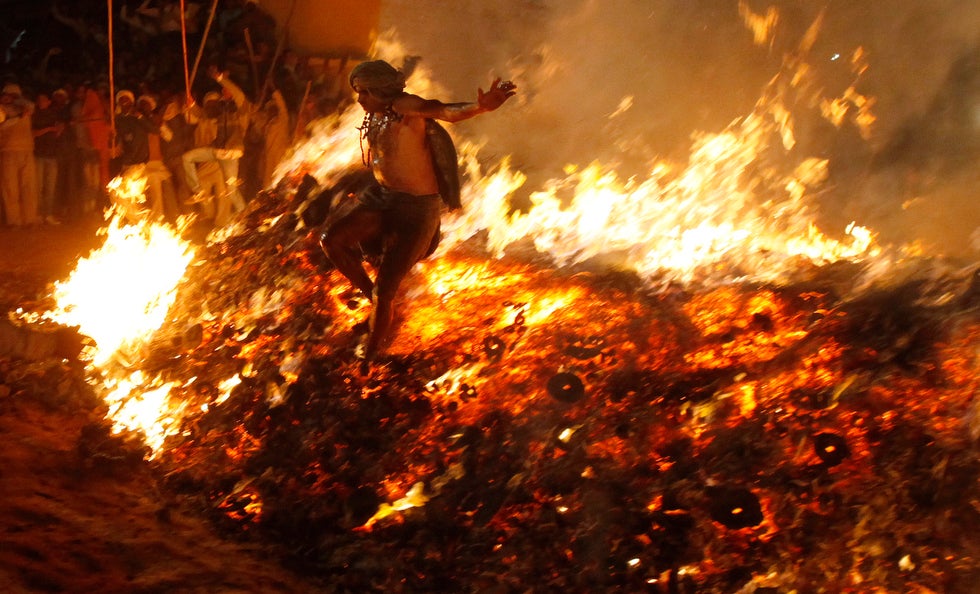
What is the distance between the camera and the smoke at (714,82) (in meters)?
5.30

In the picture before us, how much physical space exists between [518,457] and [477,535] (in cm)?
51

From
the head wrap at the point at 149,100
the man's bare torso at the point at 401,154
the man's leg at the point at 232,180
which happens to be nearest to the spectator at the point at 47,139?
the head wrap at the point at 149,100

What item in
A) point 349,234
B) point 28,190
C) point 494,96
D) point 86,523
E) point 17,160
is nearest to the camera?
point 86,523

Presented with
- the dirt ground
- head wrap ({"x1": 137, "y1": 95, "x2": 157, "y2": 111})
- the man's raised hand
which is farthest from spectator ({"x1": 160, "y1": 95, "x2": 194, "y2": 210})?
the man's raised hand

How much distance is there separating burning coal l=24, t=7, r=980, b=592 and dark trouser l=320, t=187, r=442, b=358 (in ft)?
1.38

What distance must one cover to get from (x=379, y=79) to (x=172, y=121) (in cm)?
493

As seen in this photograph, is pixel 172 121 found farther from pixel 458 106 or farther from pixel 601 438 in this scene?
pixel 601 438

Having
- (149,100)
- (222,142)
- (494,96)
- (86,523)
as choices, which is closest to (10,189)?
(149,100)

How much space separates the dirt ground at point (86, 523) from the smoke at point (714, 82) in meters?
3.84

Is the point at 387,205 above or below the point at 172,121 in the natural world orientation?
below

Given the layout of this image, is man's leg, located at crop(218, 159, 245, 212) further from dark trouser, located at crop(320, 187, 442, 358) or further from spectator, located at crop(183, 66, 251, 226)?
dark trouser, located at crop(320, 187, 442, 358)

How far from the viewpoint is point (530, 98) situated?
23.1 feet

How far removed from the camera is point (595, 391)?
433 cm

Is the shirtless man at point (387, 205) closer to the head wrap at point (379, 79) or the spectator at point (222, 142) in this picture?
the head wrap at point (379, 79)
